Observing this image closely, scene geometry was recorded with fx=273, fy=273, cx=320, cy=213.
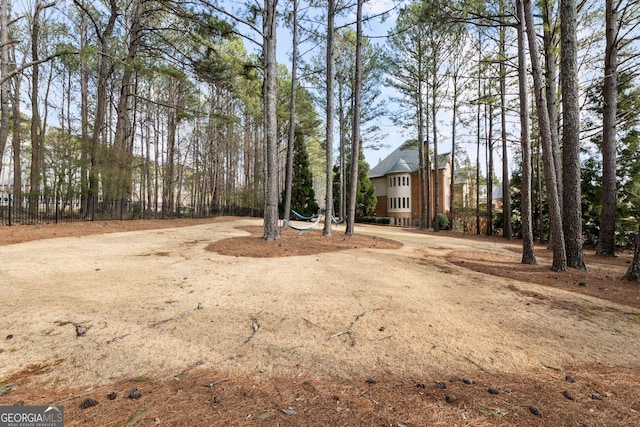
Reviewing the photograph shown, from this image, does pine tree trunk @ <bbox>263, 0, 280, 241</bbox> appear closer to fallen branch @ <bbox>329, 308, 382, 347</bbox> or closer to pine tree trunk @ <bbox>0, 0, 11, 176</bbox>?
fallen branch @ <bbox>329, 308, 382, 347</bbox>

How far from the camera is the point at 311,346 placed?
224 centimetres

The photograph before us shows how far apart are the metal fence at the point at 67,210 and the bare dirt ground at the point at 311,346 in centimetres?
853

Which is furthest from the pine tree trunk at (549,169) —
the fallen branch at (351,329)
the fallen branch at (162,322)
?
the fallen branch at (162,322)

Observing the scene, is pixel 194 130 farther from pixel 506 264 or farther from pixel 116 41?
pixel 506 264

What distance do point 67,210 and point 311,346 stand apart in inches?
637

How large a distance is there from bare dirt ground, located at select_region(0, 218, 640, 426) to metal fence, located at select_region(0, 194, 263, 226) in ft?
28.0

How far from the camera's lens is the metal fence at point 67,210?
10359 mm

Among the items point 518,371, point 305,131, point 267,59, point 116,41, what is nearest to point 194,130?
point 305,131

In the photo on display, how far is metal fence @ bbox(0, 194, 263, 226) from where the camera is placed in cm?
1036

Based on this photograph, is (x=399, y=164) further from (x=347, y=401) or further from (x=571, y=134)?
(x=347, y=401)

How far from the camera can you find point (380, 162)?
3266 centimetres

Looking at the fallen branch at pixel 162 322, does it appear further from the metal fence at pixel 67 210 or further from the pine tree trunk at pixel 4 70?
the pine tree trunk at pixel 4 70

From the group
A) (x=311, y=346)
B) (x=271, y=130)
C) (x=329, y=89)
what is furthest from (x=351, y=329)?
(x=329, y=89)

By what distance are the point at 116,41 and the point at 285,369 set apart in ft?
50.8
